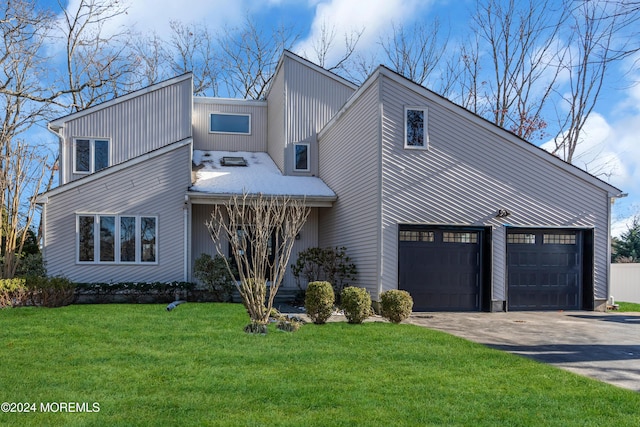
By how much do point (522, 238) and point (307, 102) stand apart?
29.1 feet

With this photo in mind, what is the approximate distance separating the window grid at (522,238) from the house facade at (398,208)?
0.10 feet

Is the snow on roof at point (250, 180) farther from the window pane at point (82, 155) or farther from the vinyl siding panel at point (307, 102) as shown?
the window pane at point (82, 155)

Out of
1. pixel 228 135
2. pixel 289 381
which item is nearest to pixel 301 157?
pixel 228 135

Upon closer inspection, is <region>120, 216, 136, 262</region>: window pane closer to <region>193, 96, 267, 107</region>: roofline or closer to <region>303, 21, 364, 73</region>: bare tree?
<region>193, 96, 267, 107</region>: roofline

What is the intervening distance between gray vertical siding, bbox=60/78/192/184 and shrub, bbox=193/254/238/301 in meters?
5.28

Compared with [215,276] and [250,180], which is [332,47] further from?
[215,276]

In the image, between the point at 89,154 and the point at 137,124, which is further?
the point at 137,124

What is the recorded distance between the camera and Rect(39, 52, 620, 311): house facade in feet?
41.2

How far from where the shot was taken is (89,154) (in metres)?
17.0

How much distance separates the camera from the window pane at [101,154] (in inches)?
672

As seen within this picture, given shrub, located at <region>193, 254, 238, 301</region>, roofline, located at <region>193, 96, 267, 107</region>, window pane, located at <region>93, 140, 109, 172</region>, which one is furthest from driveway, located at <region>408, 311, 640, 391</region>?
roofline, located at <region>193, 96, 267, 107</region>

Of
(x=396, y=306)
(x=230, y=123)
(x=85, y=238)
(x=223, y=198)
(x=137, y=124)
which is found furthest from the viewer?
(x=230, y=123)

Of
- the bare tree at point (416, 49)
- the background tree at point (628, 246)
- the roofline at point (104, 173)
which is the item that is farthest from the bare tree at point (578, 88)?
the roofline at point (104, 173)

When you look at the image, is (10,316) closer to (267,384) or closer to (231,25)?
(267,384)
